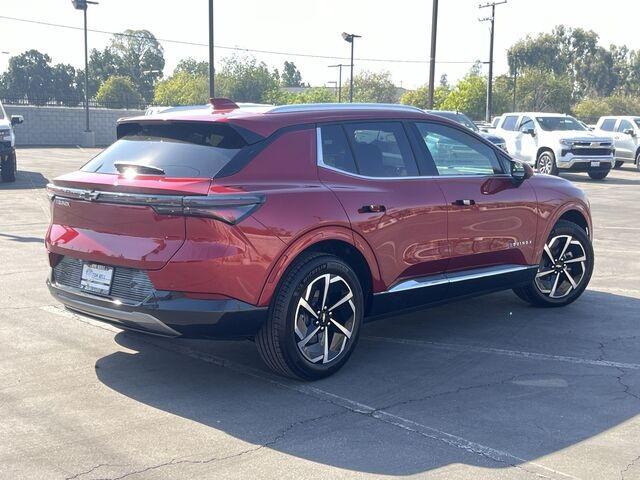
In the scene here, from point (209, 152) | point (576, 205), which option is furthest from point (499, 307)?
point (209, 152)

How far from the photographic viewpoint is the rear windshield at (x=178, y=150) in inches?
200

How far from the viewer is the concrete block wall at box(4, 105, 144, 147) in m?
46.7

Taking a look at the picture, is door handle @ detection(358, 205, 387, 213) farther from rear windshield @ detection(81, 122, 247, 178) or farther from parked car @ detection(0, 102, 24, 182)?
parked car @ detection(0, 102, 24, 182)

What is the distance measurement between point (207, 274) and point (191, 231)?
0.89 ft

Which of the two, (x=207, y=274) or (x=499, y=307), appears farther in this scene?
(x=499, y=307)

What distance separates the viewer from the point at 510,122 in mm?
25766

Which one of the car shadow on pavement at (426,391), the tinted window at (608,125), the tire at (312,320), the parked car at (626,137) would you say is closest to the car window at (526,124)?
the parked car at (626,137)

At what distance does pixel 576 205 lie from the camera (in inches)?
297

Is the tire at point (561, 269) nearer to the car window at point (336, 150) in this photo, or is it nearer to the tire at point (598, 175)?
the car window at point (336, 150)

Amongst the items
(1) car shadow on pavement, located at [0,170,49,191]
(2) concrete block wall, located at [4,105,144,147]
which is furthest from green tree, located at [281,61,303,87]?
(1) car shadow on pavement, located at [0,170,49,191]

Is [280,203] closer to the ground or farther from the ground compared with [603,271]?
farther from the ground

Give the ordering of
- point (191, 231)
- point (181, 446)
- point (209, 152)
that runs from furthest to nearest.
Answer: point (209, 152) → point (191, 231) → point (181, 446)

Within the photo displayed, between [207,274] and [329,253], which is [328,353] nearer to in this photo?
[329,253]

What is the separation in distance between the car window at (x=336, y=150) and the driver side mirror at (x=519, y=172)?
1.79m
